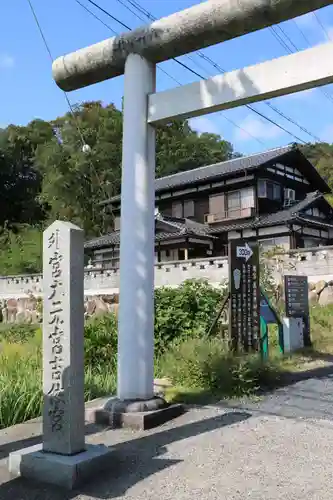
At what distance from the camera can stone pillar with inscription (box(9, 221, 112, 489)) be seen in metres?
3.90

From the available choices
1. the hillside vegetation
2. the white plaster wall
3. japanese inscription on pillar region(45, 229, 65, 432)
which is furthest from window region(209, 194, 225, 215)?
japanese inscription on pillar region(45, 229, 65, 432)

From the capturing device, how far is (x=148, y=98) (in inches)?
232

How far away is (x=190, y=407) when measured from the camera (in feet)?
19.9

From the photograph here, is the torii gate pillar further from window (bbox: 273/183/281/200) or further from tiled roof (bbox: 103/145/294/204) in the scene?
window (bbox: 273/183/281/200)

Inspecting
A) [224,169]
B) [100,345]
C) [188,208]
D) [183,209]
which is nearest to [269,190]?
[224,169]

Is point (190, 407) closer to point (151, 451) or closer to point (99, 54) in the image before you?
point (151, 451)

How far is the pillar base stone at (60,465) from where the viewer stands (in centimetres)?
377

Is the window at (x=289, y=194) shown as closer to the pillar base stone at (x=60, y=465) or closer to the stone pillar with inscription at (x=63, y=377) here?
the stone pillar with inscription at (x=63, y=377)

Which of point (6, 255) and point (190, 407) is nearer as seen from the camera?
point (190, 407)

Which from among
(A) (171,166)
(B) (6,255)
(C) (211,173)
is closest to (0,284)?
(B) (6,255)

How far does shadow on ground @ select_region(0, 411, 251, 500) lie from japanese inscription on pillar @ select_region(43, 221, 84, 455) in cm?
33

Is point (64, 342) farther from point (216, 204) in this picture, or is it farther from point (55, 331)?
point (216, 204)

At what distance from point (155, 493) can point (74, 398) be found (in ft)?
3.19

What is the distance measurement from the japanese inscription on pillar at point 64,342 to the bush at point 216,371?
3.00 metres
